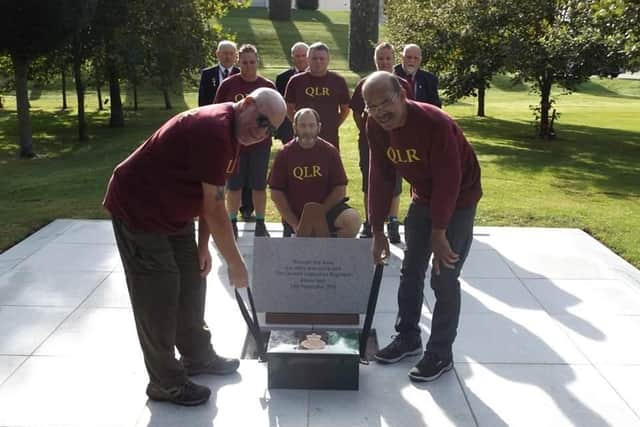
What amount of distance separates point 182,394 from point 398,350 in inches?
51.7

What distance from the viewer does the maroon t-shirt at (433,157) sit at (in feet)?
10.8

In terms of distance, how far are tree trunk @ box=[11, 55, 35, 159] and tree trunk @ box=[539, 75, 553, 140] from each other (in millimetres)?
10345

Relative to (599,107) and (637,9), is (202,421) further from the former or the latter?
(599,107)

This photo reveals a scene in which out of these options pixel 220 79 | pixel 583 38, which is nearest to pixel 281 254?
pixel 220 79

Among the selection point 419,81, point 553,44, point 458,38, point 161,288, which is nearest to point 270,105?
point 161,288

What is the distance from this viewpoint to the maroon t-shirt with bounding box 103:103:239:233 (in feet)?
9.32

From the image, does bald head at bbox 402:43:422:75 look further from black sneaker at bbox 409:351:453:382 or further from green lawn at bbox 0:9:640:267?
black sneaker at bbox 409:351:453:382

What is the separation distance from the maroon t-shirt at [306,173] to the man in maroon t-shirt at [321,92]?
55.6 inches

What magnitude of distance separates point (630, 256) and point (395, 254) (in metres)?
2.19

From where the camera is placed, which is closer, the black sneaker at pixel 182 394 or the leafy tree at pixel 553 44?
the black sneaker at pixel 182 394

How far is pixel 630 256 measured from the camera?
6.17 metres

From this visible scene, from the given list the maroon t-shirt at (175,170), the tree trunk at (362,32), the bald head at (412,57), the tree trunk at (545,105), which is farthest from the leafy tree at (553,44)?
the tree trunk at (362,32)

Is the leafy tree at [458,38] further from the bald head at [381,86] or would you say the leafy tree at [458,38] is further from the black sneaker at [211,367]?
the black sneaker at [211,367]

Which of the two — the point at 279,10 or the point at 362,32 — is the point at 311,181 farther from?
the point at 279,10
